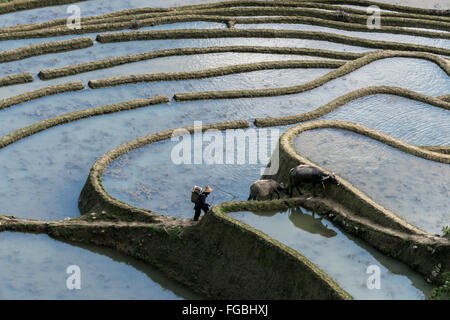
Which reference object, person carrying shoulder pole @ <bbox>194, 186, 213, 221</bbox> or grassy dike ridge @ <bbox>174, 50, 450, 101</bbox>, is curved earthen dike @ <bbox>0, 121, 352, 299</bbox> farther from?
grassy dike ridge @ <bbox>174, 50, 450, 101</bbox>

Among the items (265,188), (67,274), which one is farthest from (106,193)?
(265,188)

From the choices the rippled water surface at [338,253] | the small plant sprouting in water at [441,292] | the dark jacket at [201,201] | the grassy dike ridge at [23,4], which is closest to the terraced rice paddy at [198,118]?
the rippled water surface at [338,253]

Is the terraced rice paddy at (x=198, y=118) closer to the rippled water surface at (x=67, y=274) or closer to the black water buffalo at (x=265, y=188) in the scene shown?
the rippled water surface at (x=67, y=274)

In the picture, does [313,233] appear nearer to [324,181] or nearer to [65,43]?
[324,181]

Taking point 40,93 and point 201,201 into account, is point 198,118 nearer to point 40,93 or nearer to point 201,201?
point 40,93

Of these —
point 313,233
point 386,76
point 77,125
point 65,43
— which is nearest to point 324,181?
point 313,233

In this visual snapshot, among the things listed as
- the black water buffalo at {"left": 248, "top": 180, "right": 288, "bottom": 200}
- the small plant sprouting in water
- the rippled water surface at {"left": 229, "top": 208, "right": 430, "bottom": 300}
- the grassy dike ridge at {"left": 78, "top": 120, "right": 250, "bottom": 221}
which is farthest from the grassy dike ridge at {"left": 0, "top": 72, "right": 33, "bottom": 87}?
the small plant sprouting in water
